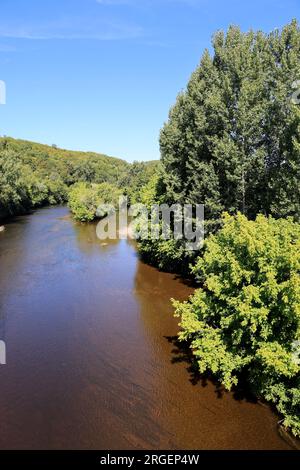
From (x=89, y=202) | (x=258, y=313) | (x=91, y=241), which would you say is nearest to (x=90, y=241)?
(x=91, y=241)

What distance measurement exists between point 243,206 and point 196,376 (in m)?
11.5

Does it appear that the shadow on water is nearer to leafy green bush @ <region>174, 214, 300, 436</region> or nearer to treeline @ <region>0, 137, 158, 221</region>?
leafy green bush @ <region>174, 214, 300, 436</region>

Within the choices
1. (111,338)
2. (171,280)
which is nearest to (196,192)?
(171,280)

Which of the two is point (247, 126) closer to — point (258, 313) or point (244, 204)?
point (244, 204)

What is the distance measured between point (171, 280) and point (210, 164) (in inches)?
411

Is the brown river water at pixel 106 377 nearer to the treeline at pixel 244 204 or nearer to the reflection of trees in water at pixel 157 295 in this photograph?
the reflection of trees in water at pixel 157 295

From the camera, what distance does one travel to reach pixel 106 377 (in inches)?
628

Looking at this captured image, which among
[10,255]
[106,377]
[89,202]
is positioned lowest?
[106,377]

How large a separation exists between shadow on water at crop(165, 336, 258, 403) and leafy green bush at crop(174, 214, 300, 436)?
0.61 meters

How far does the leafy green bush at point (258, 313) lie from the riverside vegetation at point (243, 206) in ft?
0.14

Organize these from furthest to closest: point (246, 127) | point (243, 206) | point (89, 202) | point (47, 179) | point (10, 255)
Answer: point (47, 179) < point (89, 202) < point (10, 255) < point (243, 206) < point (246, 127)

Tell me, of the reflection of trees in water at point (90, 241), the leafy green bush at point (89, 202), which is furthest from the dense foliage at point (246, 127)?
the leafy green bush at point (89, 202)

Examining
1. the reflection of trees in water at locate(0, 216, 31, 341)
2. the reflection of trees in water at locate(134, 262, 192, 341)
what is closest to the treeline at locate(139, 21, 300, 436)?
the reflection of trees in water at locate(134, 262, 192, 341)

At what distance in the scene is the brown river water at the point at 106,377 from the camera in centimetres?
1261
